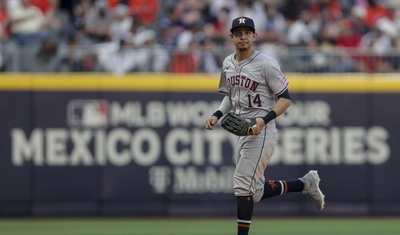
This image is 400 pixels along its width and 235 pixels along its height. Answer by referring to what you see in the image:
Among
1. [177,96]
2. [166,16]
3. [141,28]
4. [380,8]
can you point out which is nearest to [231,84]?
[177,96]

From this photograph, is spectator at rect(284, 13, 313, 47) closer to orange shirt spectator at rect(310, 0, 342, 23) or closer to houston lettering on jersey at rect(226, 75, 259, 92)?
orange shirt spectator at rect(310, 0, 342, 23)

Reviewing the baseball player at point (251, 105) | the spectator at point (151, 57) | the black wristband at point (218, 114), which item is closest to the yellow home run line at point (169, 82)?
the spectator at point (151, 57)

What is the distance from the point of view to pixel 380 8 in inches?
751

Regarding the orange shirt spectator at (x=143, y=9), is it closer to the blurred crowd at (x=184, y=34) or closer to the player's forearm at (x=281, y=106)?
the blurred crowd at (x=184, y=34)

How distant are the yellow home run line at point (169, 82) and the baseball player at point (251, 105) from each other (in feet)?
17.9

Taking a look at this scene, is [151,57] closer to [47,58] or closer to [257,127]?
[47,58]

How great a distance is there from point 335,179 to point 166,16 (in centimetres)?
441

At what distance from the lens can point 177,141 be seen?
1602 centimetres

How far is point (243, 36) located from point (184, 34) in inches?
286

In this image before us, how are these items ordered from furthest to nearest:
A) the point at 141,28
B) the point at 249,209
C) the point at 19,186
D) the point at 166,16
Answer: the point at 166,16, the point at 141,28, the point at 19,186, the point at 249,209

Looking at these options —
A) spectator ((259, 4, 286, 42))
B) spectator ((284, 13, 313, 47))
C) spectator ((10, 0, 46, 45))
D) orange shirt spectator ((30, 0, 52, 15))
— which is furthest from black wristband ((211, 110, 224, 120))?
orange shirt spectator ((30, 0, 52, 15))

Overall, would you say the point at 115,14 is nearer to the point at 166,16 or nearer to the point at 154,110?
the point at 166,16

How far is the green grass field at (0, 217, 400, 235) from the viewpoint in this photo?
13148 mm

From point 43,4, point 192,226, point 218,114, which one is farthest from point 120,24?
point 218,114
